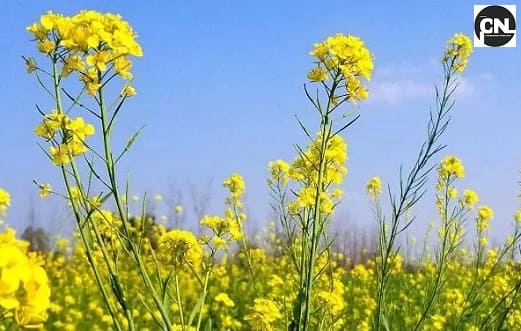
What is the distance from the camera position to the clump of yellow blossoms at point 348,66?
2.19 m

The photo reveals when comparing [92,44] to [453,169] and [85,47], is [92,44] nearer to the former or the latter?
[85,47]

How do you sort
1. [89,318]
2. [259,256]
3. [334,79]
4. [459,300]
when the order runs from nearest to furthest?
[334,79]
[459,300]
[89,318]
[259,256]

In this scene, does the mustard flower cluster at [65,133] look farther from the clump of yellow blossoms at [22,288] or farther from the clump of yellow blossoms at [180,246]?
the clump of yellow blossoms at [22,288]

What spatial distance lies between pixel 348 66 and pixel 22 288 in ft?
4.96

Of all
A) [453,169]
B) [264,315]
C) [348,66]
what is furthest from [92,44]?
[453,169]

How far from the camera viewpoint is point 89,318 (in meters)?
5.43

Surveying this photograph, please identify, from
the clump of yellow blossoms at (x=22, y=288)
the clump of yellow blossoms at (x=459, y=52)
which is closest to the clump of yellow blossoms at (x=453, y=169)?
the clump of yellow blossoms at (x=459, y=52)

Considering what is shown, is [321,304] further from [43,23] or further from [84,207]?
[43,23]

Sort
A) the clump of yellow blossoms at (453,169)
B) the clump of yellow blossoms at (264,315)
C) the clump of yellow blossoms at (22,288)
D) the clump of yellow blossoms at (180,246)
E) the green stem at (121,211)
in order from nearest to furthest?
the clump of yellow blossoms at (22,288)
the green stem at (121,211)
the clump of yellow blossoms at (180,246)
the clump of yellow blossoms at (264,315)
the clump of yellow blossoms at (453,169)

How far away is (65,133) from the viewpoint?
2.01 m

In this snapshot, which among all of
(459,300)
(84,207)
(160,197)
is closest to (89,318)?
(459,300)

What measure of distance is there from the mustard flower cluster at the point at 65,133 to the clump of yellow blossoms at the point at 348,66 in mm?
659

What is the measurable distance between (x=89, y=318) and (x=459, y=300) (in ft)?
8.27

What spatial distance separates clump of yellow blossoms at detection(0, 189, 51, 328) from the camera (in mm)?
787
